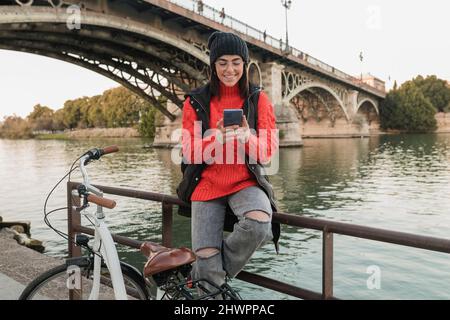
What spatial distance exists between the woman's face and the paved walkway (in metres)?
2.50

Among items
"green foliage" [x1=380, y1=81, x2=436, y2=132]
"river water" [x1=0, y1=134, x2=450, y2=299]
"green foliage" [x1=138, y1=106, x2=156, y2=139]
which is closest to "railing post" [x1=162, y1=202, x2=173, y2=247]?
"river water" [x1=0, y1=134, x2=450, y2=299]

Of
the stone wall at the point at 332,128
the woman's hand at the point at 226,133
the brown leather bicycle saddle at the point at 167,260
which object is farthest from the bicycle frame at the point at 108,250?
the stone wall at the point at 332,128

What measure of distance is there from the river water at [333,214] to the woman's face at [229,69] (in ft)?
13.1

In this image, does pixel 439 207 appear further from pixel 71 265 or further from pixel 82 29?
pixel 82 29

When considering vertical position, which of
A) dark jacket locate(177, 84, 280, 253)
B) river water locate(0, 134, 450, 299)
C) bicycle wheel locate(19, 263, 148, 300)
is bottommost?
river water locate(0, 134, 450, 299)

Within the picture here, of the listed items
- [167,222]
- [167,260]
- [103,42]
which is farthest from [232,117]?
[103,42]

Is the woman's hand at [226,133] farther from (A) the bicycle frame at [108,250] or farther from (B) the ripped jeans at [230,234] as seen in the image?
(A) the bicycle frame at [108,250]

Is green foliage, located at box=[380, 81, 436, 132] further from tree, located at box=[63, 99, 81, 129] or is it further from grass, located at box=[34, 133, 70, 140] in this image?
tree, located at box=[63, 99, 81, 129]

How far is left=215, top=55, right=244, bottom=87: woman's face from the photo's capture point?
2766 millimetres

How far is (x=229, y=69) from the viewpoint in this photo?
9.06 ft

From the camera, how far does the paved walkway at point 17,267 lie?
3991 mm

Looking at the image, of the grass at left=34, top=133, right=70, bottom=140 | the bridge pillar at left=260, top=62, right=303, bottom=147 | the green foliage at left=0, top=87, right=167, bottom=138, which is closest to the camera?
the bridge pillar at left=260, top=62, right=303, bottom=147

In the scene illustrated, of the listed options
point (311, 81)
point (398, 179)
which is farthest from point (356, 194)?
point (311, 81)
